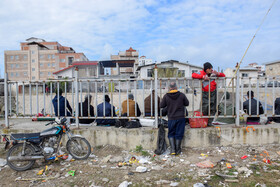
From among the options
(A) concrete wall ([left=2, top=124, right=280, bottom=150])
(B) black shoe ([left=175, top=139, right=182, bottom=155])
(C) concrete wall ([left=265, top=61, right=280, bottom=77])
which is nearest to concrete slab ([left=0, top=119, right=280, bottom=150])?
(A) concrete wall ([left=2, top=124, right=280, bottom=150])

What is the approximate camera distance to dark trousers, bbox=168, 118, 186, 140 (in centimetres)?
435

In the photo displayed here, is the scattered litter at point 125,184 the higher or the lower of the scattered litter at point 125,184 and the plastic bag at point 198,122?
the lower

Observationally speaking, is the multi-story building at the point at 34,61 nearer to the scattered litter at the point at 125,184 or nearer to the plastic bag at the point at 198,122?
the plastic bag at the point at 198,122

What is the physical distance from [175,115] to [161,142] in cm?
70

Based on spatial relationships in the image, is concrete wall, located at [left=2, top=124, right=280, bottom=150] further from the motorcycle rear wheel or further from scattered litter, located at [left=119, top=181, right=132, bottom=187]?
scattered litter, located at [left=119, top=181, right=132, bottom=187]

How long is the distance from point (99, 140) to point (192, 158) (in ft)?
7.05

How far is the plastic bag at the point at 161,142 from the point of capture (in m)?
4.37

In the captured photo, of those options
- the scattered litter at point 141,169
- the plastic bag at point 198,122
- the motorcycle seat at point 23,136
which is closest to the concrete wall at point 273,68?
the plastic bag at point 198,122

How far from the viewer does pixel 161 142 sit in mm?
4461

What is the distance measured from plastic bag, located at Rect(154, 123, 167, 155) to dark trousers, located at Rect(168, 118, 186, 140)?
174mm

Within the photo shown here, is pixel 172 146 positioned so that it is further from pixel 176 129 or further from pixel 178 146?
pixel 176 129

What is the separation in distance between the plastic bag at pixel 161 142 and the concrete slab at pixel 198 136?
0.13 meters

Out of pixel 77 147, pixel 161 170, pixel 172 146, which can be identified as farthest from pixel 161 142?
pixel 77 147

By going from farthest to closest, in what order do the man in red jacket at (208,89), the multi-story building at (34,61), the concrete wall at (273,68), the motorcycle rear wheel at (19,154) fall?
the multi-story building at (34,61), the concrete wall at (273,68), the man in red jacket at (208,89), the motorcycle rear wheel at (19,154)
